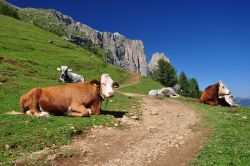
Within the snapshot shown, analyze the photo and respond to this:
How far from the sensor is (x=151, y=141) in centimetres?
1534

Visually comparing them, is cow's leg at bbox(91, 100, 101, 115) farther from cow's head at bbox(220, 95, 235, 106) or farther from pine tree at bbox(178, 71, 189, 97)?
pine tree at bbox(178, 71, 189, 97)

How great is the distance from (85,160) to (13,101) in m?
14.4

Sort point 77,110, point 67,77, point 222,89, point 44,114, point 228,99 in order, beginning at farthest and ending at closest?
1. point 67,77
2. point 228,99
3. point 222,89
4. point 77,110
5. point 44,114

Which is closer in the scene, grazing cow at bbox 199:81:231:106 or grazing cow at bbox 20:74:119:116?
grazing cow at bbox 20:74:119:116

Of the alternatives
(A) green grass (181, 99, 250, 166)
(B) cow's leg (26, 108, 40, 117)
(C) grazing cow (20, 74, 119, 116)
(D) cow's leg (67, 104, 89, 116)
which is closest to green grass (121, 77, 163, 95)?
(A) green grass (181, 99, 250, 166)

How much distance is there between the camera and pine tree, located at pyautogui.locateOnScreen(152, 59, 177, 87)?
113m

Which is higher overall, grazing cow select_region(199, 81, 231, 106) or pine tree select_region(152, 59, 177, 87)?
pine tree select_region(152, 59, 177, 87)

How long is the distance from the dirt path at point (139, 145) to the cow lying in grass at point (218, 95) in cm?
1115

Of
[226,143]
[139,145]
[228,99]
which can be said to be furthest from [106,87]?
[228,99]

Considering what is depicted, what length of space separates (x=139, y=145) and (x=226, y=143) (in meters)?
3.44

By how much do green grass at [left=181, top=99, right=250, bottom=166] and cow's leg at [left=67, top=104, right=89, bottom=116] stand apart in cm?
621

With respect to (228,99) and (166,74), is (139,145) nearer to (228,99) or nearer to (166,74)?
(228,99)

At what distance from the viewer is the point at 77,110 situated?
761 inches

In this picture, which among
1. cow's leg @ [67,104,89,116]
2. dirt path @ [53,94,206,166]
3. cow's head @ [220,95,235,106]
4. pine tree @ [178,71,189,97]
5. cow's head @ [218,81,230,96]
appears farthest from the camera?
pine tree @ [178,71,189,97]
